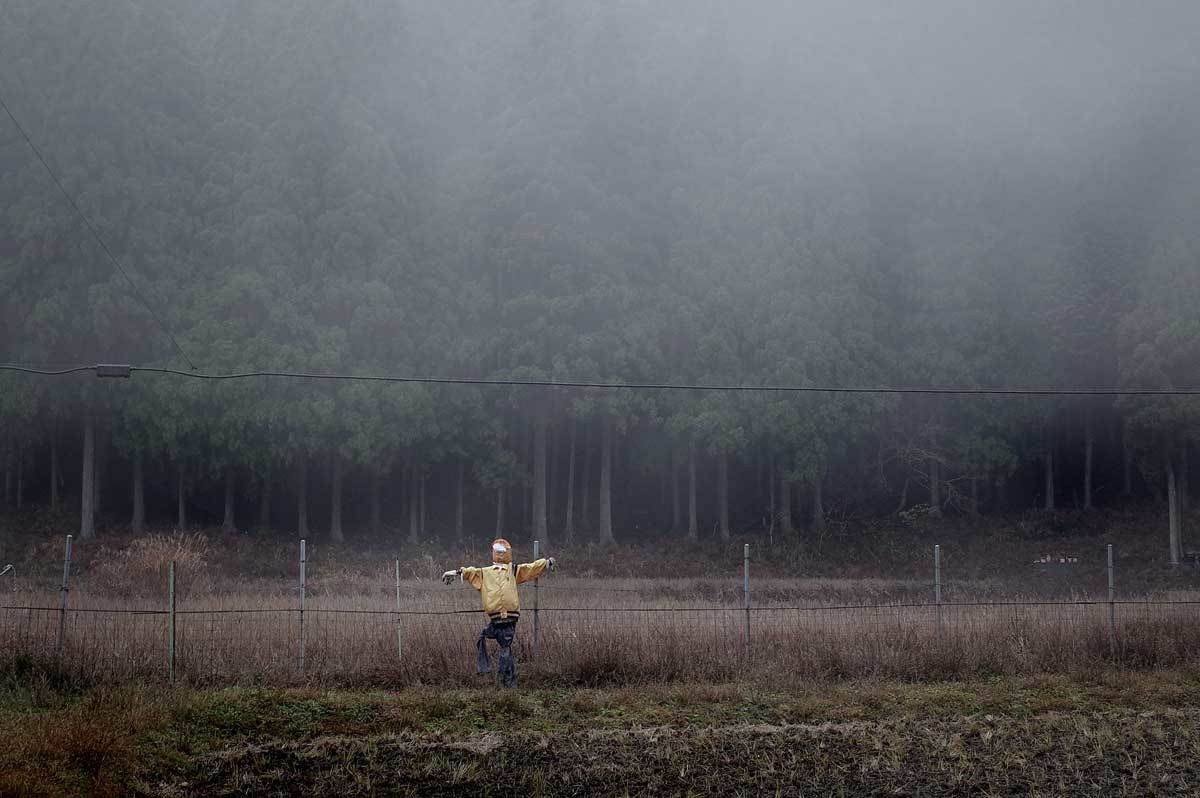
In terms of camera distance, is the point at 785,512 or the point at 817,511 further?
the point at 785,512

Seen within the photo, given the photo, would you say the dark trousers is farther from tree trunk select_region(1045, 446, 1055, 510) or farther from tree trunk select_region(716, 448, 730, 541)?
tree trunk select_region(1045, 446, 1055, 510)

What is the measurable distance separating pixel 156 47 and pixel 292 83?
481cm

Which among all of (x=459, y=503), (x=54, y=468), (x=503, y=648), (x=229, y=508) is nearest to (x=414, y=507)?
(x=459, y=503)

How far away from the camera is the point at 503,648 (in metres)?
14.1

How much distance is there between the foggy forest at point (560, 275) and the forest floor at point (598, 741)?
74.9 ft

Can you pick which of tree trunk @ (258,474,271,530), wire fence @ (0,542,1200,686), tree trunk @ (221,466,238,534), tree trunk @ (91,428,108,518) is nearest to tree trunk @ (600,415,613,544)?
tree trunk @ (258,474,271,530)

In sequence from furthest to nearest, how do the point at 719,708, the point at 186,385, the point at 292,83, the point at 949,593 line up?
1. the point at 292,83
2. the point at 186,385
3. the point at 949,593
4. the point at 719,708

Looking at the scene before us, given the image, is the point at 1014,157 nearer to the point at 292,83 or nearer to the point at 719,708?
the point at 292,83

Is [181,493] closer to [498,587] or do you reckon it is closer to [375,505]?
[375,505]

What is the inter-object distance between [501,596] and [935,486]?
30478mm

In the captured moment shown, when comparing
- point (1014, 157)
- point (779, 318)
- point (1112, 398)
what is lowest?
point (1112, 398)

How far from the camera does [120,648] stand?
14.5 metres

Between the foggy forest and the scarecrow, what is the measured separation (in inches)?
866

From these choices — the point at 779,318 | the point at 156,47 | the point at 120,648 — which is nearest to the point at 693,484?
the point at 779,318
